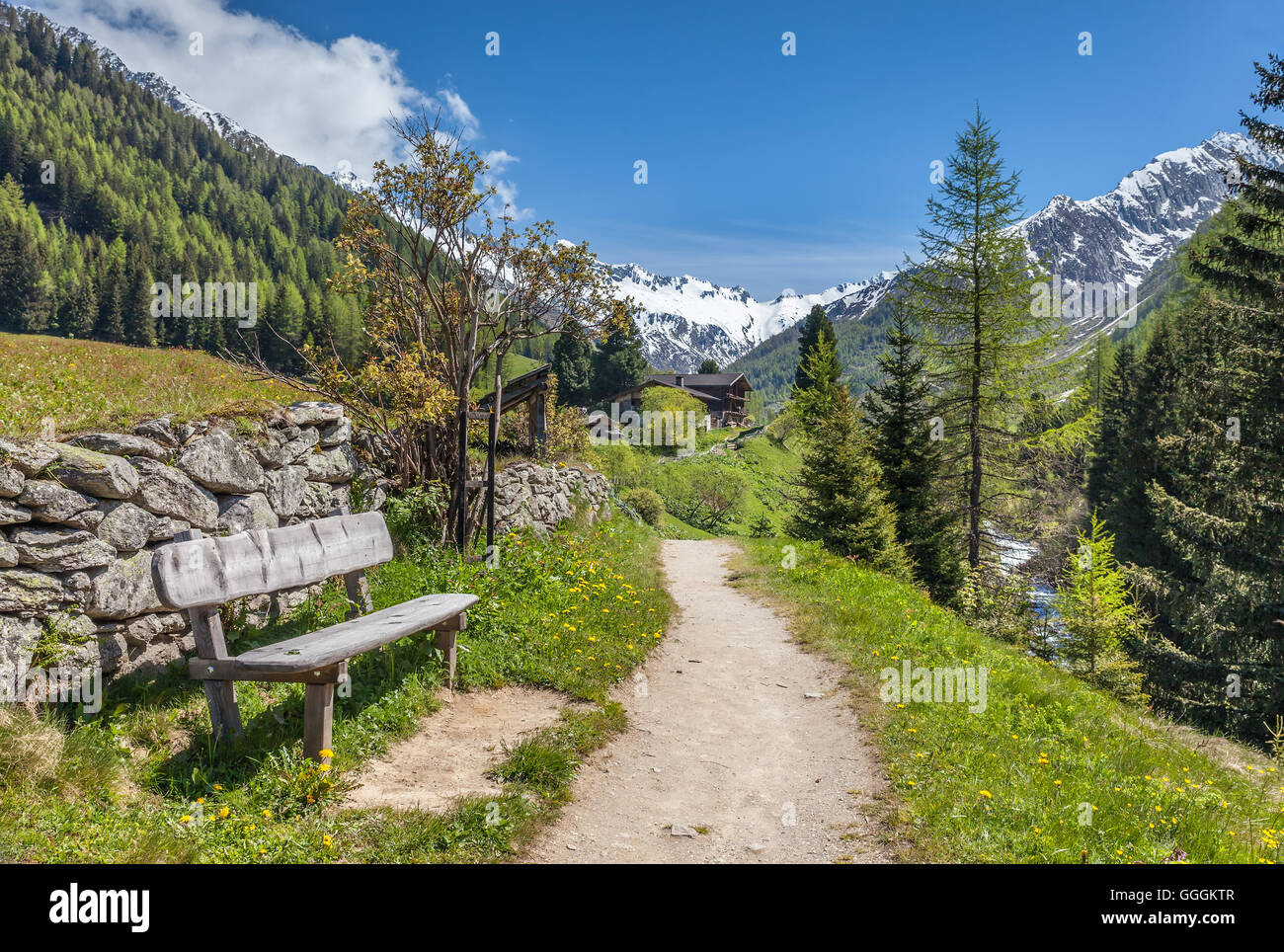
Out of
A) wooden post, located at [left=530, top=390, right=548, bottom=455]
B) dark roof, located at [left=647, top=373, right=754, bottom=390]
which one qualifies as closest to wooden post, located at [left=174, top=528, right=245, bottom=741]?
wooden post, located at [left=530, top=390, right=548, bottom=455]

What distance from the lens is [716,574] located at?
13.8 metres

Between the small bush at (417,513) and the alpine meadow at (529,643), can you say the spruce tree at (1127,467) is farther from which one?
the small bush at (417,513)

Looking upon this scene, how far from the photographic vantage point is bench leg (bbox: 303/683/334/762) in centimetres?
416

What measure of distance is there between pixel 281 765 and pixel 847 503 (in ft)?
45.4

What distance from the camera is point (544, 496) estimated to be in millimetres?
13781

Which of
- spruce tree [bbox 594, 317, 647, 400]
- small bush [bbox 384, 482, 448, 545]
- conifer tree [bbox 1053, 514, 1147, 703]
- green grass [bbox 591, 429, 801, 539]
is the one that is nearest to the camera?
small bush [bbox 384, 482, 448, 545]

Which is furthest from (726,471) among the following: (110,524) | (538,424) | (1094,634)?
(110,524)

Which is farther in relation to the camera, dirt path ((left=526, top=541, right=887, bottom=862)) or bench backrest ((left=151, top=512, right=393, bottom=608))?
bench backrest ((left=151, top=512, right=393, bottom=608))

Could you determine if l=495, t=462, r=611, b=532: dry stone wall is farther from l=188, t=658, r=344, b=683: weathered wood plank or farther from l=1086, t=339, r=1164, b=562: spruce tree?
l=1086, t=339, r=1164, b=562: spruce tree

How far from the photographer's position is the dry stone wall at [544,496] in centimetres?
Answer: 1179

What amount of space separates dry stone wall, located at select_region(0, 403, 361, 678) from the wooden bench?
57 centimetres

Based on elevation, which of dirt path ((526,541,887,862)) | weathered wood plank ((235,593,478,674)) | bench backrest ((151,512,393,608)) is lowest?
dirt path ((526,541,887,862))

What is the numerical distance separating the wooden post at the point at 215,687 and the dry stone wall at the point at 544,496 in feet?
22.1

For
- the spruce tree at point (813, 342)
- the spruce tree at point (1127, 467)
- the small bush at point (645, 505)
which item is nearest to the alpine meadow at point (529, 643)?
the small bush at point (645, 505)
